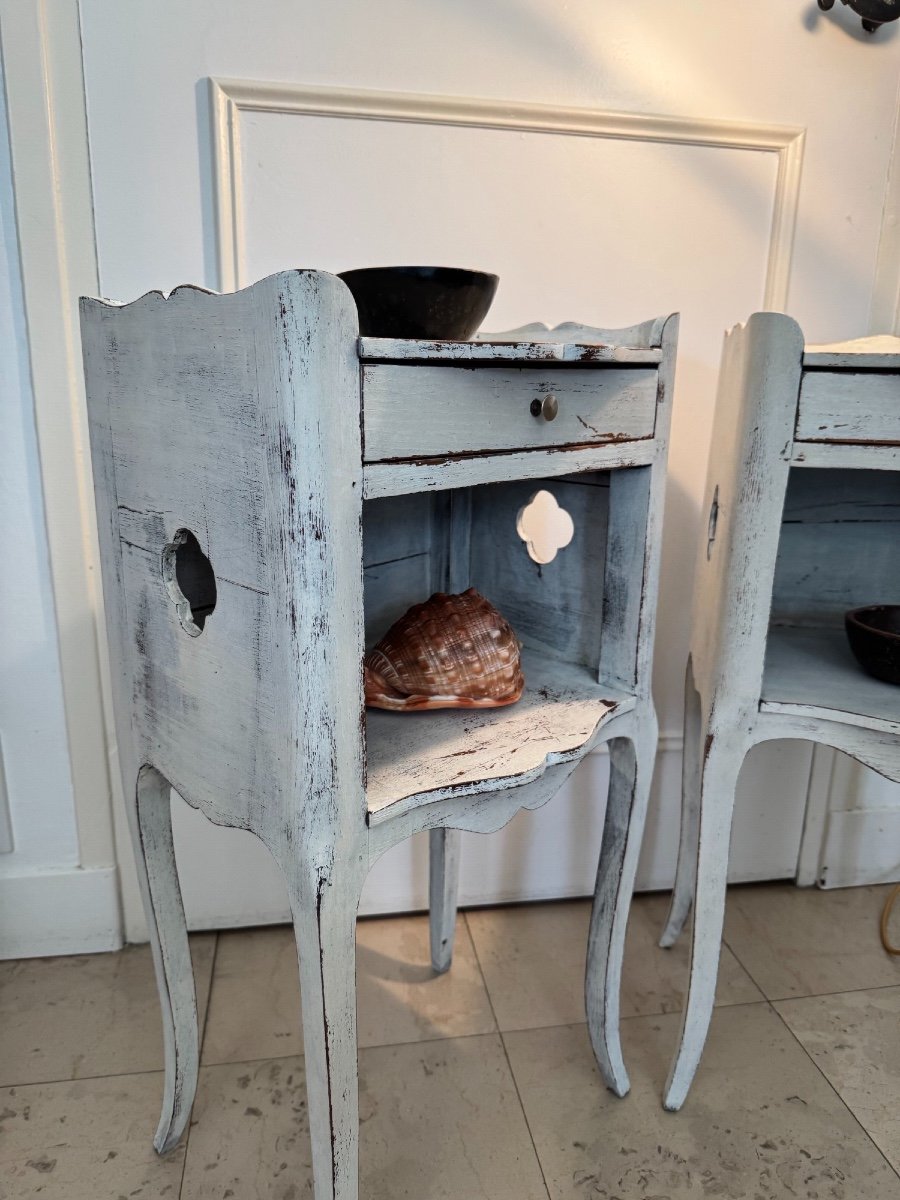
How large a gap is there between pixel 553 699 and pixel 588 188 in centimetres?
73

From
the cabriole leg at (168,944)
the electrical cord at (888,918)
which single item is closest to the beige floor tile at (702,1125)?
the electrical cord at (888,918)

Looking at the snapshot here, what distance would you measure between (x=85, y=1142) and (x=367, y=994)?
40 centimetres

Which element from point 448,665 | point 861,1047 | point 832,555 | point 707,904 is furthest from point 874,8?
point 861,1047

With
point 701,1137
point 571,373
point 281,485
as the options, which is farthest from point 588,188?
point 701,1137

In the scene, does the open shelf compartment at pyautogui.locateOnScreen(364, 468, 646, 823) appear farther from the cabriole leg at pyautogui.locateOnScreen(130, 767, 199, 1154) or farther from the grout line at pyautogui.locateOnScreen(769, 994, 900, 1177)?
the grout line at pyautogui.locateOnScreen(769, 994, 900, 1177)

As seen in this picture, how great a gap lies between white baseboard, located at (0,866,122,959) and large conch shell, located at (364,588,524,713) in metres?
0.70

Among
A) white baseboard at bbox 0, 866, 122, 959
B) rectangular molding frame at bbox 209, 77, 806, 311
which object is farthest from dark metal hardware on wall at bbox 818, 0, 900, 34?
white baseboard at bbox 0, 866, 122, 959

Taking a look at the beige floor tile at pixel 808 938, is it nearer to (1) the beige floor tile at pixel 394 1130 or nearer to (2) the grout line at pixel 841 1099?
(2) the grout line at pixel 841 1099

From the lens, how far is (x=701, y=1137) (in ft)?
3.45

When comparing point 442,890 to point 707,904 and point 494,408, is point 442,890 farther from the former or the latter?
point 494,408

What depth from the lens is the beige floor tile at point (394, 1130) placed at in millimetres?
981

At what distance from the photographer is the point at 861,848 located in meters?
Answer: 1.53

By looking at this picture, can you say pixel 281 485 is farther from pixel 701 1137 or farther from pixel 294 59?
pixel 701 1137

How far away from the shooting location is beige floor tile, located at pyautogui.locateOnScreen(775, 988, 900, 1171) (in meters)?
1.08
